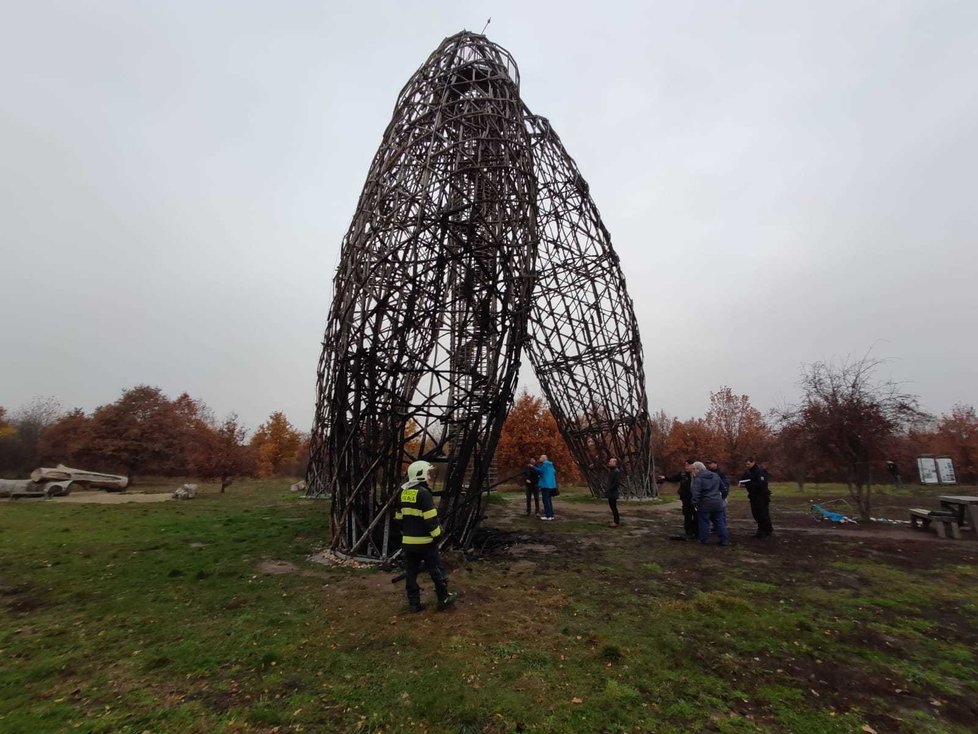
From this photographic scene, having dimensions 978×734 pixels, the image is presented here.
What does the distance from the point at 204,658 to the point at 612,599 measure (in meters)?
5.03

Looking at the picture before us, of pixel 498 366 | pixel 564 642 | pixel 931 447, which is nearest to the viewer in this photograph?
pixel 564 642

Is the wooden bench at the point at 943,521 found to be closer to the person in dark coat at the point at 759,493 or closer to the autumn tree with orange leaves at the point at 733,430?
the person in dark coat at the point at 759,493

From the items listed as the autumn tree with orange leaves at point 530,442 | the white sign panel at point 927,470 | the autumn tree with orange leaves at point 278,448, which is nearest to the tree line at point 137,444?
A: the autumn tree with orange leaves at point 278,448

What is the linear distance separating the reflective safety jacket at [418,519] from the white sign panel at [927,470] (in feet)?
94.1

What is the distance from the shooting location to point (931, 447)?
32.9 m

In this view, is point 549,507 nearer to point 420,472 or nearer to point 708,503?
point 708,503

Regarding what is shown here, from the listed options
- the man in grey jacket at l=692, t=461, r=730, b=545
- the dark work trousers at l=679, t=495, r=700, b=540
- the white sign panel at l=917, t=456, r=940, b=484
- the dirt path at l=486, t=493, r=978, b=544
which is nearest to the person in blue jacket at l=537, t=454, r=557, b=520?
the dirt path at l=486, t=493, r=978, b=544

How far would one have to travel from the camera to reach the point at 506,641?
504 centimetres

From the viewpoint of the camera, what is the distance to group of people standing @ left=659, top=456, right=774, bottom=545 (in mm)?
9641

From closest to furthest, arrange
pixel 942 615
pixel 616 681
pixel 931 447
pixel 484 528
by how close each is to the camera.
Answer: pixel 616 681, pixel 942 615, pixel 484 528, pixel 931 447

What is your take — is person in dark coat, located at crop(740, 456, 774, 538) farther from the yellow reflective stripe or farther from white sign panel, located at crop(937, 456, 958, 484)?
white sign panel, located at crop(937, 456, 958, 484)

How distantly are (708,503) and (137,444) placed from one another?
33174 mm

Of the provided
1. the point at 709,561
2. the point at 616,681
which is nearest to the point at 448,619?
the point at 616,681

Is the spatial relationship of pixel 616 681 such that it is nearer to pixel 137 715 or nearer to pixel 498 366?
pixel 137 715
